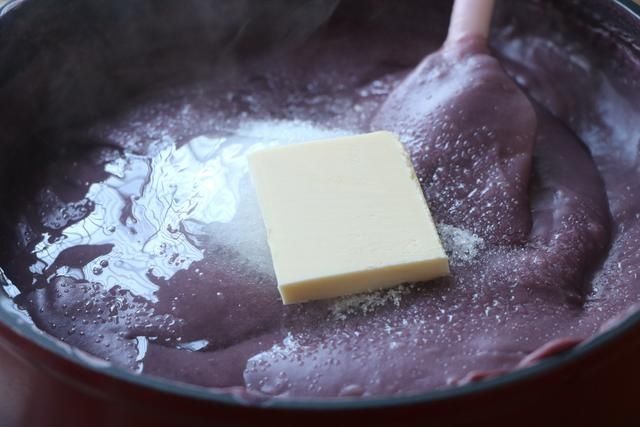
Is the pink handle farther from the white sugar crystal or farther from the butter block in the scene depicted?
the white sugar crystal

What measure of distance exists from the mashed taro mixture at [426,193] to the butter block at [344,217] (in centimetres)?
5

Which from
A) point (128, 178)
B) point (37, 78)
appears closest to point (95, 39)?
point (37, 78)

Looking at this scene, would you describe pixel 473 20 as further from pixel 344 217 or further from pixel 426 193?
pixel 344 217

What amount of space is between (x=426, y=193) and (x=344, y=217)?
22 centimetres

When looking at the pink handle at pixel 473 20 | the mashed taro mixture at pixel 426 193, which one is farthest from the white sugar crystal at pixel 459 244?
the pink handle at pixel 473 20

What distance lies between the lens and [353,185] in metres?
1.29

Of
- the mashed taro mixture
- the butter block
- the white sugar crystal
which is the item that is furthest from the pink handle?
the white sugar crystal

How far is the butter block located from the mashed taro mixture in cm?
5

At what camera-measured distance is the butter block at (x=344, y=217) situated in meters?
1.16

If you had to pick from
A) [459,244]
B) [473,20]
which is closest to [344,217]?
[459,244]

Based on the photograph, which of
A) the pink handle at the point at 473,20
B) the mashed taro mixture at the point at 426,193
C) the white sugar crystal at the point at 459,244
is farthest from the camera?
the pink handle at the point at 473,20

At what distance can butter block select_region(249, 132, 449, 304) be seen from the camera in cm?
116

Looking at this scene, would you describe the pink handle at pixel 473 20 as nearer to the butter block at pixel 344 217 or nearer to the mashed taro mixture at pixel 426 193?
the mashed taro mixture at pixel 426 193

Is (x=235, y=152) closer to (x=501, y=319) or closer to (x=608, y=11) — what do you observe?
(x=501, y=319)
